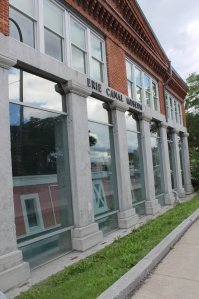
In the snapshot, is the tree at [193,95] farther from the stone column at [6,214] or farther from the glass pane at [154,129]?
the stone column at [6,214]

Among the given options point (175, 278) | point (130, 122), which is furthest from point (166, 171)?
point (175, 278)

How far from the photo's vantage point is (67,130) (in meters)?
8.45

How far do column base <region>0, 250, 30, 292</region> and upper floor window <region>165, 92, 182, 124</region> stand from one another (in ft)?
42.6

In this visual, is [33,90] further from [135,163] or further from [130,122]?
[135,163]

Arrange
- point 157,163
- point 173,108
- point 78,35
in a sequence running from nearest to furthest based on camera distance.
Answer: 1. point 78,35
2. point 157,163
3. point 173,108

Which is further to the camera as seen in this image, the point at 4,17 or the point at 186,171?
the point at 186,171

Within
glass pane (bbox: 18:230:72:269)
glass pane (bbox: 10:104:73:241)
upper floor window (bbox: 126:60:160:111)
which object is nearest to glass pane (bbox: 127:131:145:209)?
upper floor window (bbox: 126:60:160:111)

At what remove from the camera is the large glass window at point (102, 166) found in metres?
9.55

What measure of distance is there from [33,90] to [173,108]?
12.7 m

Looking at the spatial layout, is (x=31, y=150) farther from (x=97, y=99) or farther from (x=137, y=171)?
(x=137, y=171)

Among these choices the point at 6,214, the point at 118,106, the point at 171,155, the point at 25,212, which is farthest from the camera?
the point at 171,155

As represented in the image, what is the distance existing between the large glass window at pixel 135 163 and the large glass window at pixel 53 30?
448 centimetres

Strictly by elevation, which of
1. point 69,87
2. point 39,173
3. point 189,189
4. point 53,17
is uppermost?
point 53,17

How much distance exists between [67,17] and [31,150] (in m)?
3.99
